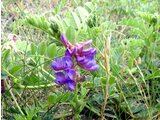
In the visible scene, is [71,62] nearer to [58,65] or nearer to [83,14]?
[58,65]

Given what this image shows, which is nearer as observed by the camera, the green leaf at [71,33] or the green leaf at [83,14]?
the green leaf at [71,33]

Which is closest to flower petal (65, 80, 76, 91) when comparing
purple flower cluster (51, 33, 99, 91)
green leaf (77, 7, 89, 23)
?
purple flower cluster (51, 33, 99, 91)

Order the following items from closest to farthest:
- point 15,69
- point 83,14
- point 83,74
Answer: point 15,69 → point 83,74 → point 83,14

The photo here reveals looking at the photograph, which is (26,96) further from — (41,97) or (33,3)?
(33,3)

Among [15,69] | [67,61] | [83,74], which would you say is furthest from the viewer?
[83,74]

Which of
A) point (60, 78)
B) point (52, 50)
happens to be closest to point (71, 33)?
point (52, 50)

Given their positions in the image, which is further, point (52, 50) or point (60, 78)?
point (52, 50)

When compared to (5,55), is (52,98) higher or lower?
lower

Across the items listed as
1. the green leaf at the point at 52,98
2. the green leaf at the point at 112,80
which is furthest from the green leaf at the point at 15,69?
the green leaf at the point at 112,80

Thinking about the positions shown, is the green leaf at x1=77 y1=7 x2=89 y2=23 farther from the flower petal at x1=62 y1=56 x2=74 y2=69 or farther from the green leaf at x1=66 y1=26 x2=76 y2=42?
the flower petal at x1=62 y1=56 x2=74 y2=69

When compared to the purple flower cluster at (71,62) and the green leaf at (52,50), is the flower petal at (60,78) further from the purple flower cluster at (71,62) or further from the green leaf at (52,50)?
the green leaf at (52,50)
